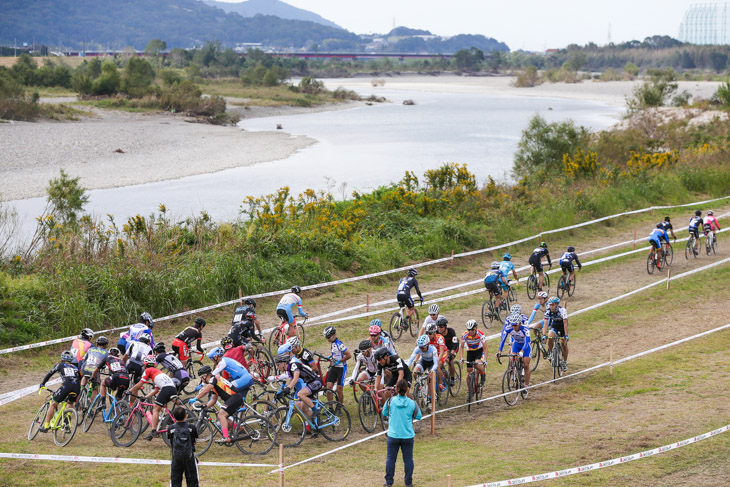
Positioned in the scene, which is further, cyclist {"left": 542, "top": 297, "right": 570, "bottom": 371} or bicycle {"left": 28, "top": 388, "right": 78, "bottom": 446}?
cyclist {"left": 542, "top": 297, "right": 570, "bottom": 371}

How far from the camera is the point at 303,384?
1377cm

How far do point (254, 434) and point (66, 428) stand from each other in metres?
3.36

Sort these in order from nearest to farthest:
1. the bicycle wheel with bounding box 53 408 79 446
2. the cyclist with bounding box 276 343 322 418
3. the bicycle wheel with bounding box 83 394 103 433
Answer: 1. the bicycle wheel with bounding box 53 408 79 446
2. the cyclist with bounding box 276 343 322 418
3. the bicycle wheel with bounding box 83 394 103 433

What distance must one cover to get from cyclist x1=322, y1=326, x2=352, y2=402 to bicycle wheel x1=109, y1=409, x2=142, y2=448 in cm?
350

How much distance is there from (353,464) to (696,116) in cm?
6775

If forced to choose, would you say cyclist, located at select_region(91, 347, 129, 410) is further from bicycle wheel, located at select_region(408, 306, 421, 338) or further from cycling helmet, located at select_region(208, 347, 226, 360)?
bicycle wheel, located at select_region(408, 306, 421, 338)

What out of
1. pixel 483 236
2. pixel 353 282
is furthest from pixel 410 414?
pixel 483 236

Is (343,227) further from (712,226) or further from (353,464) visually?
(353,464)

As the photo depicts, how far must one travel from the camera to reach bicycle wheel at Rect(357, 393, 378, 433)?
14453 mm

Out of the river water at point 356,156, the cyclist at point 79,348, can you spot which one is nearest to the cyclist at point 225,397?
the cyclist at point 79,348

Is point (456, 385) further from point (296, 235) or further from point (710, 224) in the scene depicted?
point (710, 224)

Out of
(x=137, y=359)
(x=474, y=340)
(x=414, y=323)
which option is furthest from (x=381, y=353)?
(x=414, y=323)

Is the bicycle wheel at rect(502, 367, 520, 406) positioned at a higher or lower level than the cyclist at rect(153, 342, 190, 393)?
lower

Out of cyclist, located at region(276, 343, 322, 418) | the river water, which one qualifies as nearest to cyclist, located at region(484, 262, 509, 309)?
cyclist, located at region(276, 343, 322, 418)
